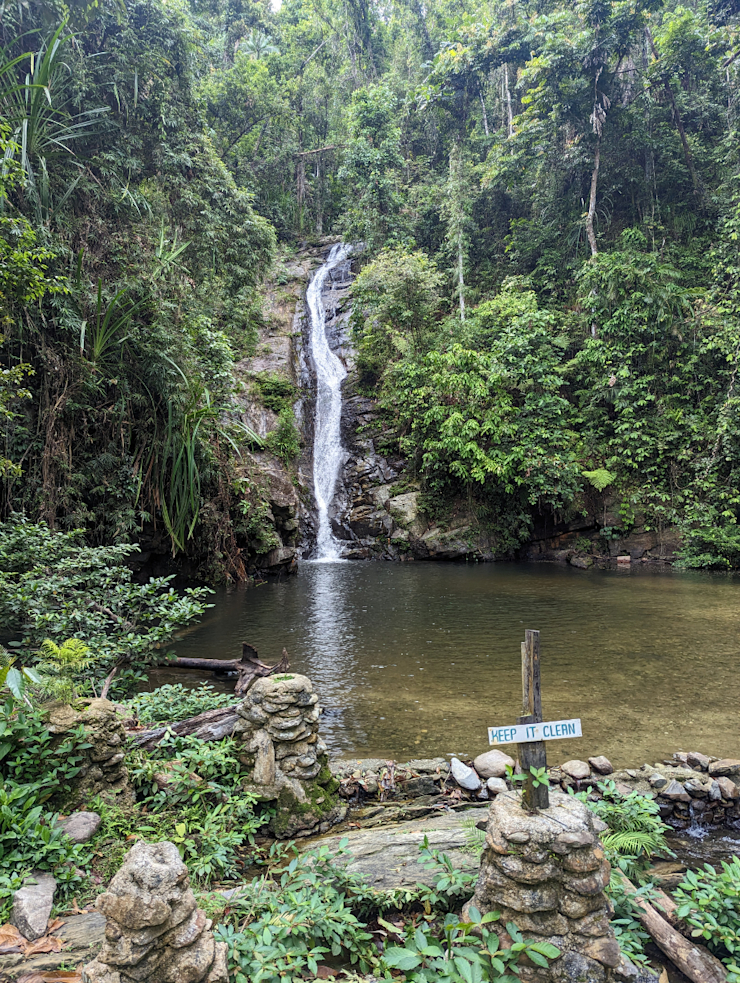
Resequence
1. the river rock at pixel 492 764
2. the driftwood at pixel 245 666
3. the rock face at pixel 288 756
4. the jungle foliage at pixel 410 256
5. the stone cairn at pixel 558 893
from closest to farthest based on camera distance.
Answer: the stone cairn at pixel 558 893 < the rock face at pixel 288 756 < the river rock at pixel 492 764 < the driftwood at pixel 245 666 < the jungle foliage at pixel 410 256

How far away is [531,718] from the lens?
2092 mm

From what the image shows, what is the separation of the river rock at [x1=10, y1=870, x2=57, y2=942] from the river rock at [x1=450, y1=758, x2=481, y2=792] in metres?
2.39

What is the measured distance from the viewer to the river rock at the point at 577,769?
348 cm

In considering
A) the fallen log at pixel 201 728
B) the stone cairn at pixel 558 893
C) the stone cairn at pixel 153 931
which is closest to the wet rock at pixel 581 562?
the fallen log at pixel 201 728

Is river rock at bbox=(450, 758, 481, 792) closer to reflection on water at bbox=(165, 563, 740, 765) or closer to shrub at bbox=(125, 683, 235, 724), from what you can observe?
reflection on water at bbox=(165, 563, 740, 765)

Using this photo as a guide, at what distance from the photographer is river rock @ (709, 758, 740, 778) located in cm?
351

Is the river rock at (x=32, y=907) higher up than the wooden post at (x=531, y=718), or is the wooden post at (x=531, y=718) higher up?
the wooden post at (x=531, y=718)

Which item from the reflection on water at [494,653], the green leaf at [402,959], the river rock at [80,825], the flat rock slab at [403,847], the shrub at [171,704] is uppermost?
the green leaf at [402,959]

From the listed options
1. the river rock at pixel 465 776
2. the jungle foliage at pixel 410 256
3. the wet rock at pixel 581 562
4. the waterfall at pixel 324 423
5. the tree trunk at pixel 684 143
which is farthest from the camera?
the waterfall at pixel 324 423

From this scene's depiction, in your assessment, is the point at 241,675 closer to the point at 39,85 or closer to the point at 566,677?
the point at 566,677

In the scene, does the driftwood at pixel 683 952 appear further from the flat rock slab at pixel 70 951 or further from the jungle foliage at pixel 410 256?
the jungle foliage at pixel 410 256

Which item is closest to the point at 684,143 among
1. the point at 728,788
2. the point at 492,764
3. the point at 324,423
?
the point at 324,423

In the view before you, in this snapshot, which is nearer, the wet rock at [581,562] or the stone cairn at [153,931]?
the stone cairn at [153,931]

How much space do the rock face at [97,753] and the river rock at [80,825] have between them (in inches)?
5.0
